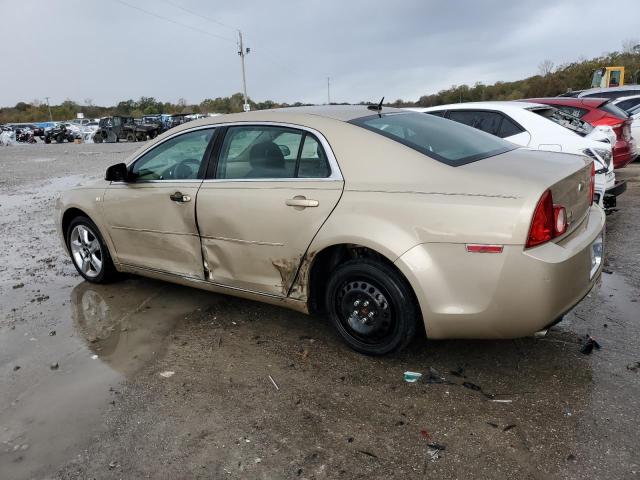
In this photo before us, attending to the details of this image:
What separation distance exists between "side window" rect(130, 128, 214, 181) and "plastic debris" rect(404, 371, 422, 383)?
2.10 m

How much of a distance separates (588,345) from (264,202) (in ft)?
7.58

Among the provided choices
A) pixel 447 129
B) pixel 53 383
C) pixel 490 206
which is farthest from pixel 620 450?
pixel 53 383

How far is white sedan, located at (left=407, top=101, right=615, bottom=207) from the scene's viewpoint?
5907 millimetres

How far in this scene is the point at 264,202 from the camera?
136 inches

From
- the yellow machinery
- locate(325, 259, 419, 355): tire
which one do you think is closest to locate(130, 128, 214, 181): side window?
locate(325, 259, 419, 355): tire

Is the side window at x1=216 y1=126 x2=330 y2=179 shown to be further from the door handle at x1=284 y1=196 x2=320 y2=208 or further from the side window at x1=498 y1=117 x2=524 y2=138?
the side window at x1=498 y1=117 x2=524 y2=138

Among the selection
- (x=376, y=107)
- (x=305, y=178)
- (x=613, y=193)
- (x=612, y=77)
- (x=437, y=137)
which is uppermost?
(x=612, y=77)

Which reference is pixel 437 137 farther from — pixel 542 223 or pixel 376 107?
pixel 542 223

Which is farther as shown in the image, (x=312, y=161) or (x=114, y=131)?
(x=114, y=131)

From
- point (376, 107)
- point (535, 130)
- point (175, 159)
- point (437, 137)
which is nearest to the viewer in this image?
point (437, 137)

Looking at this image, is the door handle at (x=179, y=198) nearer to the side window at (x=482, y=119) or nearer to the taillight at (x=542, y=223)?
the taillight at (x=542, y=223)

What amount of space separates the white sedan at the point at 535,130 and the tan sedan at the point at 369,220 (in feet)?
8.09

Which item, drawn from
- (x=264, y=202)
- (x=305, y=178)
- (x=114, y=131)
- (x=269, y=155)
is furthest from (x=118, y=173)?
(x=114, y=131)

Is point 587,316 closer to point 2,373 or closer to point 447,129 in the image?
point 447,129
